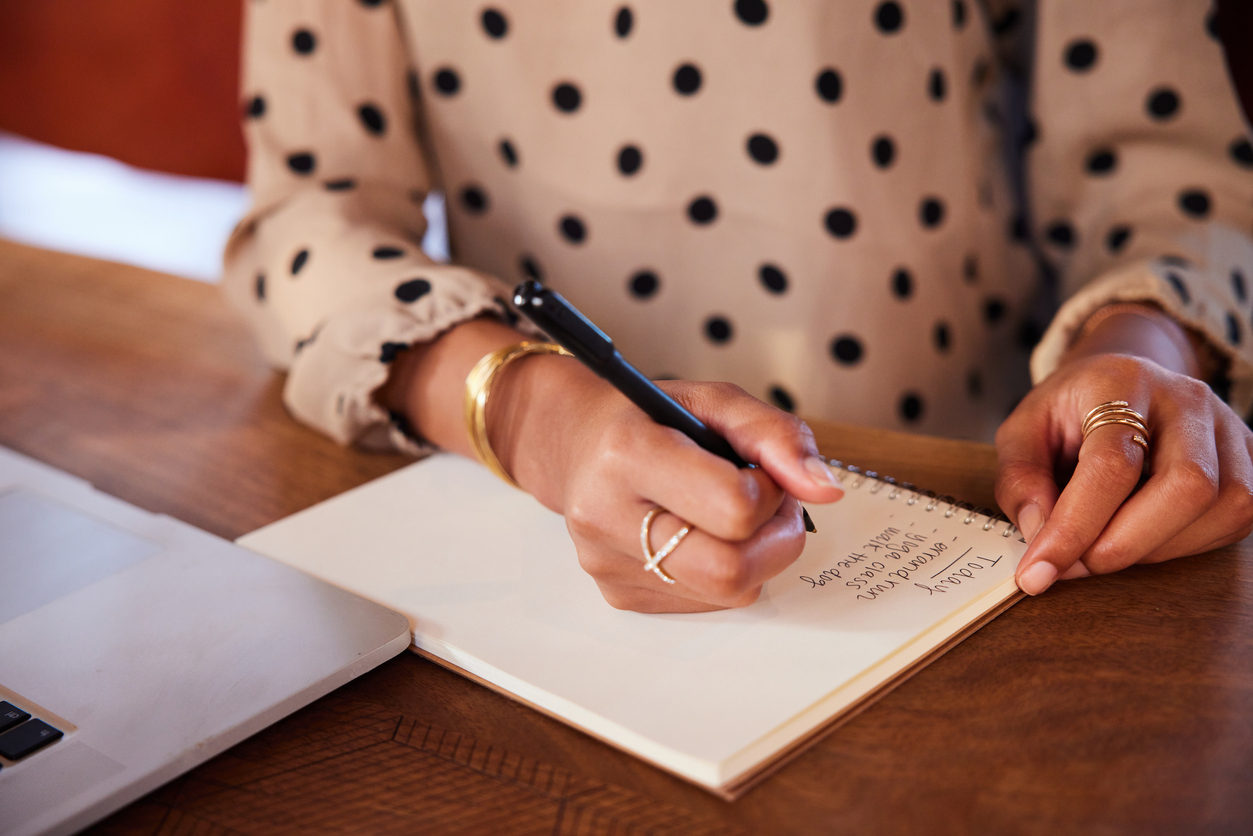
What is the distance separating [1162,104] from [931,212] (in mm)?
185

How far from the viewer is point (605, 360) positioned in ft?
1.11

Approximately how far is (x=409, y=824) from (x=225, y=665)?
0.11 m

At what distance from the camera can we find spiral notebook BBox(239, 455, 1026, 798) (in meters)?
0.32

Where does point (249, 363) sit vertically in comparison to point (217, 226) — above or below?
above

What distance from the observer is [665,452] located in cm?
35

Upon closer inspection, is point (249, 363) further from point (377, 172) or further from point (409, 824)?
point (409, 824)

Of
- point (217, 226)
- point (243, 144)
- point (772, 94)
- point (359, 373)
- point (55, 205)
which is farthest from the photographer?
point (55, 205)

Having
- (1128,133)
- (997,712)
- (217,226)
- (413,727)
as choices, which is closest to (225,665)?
(413,727)

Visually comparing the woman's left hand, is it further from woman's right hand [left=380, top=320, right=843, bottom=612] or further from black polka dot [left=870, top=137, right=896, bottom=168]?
black polka dot [left=870, top=137, right=896, bottom=168]

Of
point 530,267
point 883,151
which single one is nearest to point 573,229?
point 530,267

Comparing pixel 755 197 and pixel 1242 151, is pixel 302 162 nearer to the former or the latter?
pixel 755 197

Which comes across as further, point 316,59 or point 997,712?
point 316,59

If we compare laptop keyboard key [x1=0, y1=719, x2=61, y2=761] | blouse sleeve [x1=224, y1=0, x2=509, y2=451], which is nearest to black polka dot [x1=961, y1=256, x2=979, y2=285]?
blouse sleeve [x1=224, y1=0, x2=509, y2=451]

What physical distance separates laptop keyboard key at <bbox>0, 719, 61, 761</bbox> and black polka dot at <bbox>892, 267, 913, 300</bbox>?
2.13 feet
